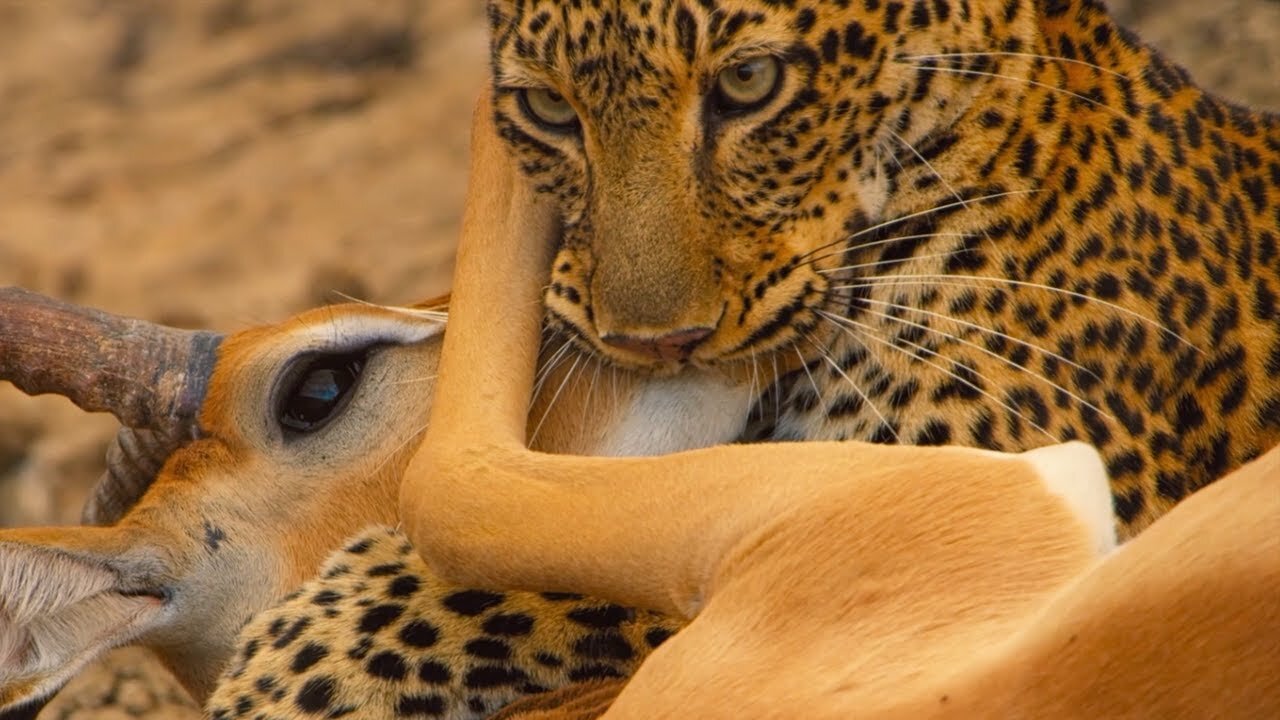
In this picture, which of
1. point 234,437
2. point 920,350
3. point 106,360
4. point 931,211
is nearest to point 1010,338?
point 920,350

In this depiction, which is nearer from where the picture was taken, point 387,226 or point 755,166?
point 755,166

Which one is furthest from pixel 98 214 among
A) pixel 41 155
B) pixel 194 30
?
pixel 194 30

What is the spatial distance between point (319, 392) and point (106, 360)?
1.56 ft

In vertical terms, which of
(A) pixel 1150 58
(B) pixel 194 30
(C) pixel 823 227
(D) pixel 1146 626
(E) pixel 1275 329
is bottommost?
(D) pixel 1146 626

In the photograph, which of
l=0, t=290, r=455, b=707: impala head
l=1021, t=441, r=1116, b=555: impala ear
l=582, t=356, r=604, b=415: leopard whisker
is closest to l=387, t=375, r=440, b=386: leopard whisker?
l=0, t=290, r=455, b=707: impala head

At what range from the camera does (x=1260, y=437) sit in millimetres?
3523

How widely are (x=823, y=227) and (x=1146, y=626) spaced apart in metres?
1.18

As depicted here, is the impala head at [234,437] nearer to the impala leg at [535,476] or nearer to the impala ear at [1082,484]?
the impala leg at [535,476]

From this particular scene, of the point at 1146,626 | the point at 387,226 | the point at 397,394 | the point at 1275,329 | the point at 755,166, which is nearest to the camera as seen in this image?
the point at 1146,626

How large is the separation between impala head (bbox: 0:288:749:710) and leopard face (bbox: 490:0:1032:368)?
1.54ft

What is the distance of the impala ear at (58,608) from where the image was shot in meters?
3.61

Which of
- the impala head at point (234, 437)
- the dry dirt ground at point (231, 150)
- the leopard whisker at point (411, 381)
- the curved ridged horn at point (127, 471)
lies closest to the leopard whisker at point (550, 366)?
the impala head at point (234, 437)

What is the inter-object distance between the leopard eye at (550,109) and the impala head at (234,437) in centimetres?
57

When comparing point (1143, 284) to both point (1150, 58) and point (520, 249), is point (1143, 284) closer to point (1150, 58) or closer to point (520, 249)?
point (1150, 58)
